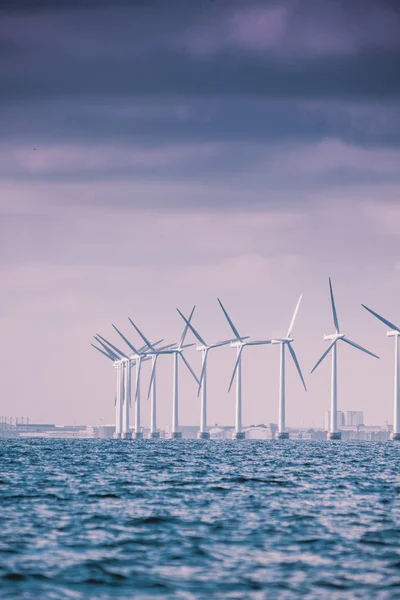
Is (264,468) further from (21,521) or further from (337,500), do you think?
(21,521)

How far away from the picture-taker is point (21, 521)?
36.9 m

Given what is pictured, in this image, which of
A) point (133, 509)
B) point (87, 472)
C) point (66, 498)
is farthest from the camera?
point (87, 472)

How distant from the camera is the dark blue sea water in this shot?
25344 millimetres

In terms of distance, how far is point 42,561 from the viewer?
28.4 m

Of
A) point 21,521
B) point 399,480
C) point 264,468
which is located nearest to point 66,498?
point 21,521

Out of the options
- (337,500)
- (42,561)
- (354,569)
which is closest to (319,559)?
(354,569)

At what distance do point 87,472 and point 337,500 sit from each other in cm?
2485

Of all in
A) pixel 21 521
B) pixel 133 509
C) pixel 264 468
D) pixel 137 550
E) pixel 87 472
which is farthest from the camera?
pixel 264 468

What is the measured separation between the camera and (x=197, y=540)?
32594 mm

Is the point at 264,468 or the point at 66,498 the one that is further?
the point at 264,468

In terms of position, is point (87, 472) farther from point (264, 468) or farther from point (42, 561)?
point (42, 561)

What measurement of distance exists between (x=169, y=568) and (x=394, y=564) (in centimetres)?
595

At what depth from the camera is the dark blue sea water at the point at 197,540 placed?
83.1 ft

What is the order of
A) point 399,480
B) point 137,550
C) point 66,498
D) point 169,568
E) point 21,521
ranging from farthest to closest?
1. point 399,480
2. point 66,498
3. point 21,521
4. point 137,550
5. point 169,568
